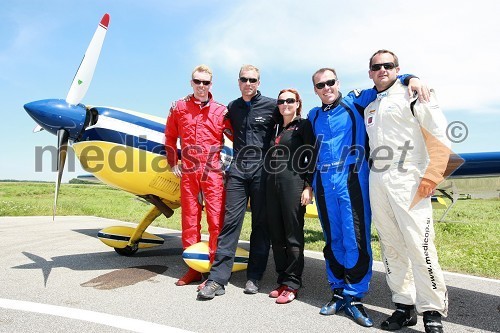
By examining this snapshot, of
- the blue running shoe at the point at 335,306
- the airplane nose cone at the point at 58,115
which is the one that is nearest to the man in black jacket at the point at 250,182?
the blue running shoe at the point at 335,306

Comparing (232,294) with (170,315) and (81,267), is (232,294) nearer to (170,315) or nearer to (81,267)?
(170,315)

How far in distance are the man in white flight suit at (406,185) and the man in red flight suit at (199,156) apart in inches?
71.3

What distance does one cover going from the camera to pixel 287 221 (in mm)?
3586

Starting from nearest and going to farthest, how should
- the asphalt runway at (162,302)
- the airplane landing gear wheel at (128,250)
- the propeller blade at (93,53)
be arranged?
the asphalt runway at (162,302), the propeller blade at (93,53), the airplane landing gear wheel at (128,250)

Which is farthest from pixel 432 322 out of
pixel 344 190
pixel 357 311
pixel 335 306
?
pixel 344 190

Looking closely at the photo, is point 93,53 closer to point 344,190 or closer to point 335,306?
point 344,190

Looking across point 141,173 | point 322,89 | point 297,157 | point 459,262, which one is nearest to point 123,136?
point 141,173

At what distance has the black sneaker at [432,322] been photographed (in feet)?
8.80

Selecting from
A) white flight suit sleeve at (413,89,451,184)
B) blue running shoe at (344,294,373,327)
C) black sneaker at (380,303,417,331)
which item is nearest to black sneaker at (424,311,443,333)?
black sneaker at (380,303,417,331)

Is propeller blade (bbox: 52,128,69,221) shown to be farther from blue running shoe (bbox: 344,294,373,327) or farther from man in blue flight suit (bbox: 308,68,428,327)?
blue running shoe (bbox: 344,294,373,327)

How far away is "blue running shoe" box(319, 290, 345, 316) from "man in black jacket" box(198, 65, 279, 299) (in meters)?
0.92

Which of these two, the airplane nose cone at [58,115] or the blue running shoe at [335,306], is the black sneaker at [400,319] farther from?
the airplane nose cone at [58,115]

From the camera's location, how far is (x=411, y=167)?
2.87m

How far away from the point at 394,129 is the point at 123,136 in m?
3.45
